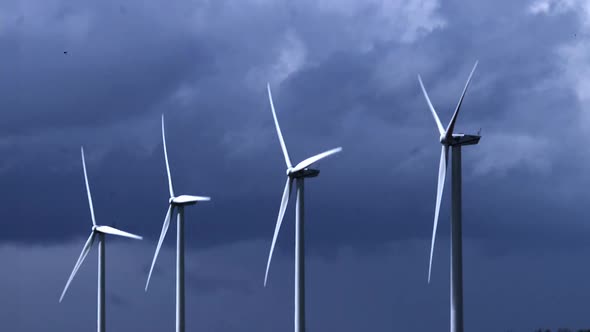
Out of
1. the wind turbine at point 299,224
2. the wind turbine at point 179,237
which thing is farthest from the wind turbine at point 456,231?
the wind turbine at point 179,237

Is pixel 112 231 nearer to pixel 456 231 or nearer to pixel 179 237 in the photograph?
pixel 179 237

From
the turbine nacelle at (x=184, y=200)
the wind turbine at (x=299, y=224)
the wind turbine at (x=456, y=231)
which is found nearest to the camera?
the wind turbine at (x=456, y=231)

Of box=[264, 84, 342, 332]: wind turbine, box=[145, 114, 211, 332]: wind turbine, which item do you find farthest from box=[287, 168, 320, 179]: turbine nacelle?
box=[145, 114, 211, 332]: wind turbine

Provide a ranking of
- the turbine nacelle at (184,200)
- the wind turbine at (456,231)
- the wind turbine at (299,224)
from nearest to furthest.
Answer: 1. the wind turbine at (456,231)
2. the wind turbine at (299,224)
3. the turbine nacelle at (184,200)

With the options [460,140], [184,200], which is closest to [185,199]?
[184,200]

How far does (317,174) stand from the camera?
352 feet

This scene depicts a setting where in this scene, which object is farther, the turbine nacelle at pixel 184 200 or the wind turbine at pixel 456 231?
the turbine nacelle at pixel 184 200

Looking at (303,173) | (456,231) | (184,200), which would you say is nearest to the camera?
(456,231)

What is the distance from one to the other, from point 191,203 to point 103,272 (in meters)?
15.9

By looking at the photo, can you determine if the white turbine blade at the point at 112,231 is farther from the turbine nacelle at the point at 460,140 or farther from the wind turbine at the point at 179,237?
the turbine nacelle at the point at 460,140

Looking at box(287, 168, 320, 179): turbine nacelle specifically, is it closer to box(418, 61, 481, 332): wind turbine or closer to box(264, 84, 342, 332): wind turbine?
box(264, 84, 342, 332): wind turbine

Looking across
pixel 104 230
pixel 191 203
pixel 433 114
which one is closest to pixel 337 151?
pixel 433 114

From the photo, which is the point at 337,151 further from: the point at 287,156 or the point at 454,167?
the point at 287,156

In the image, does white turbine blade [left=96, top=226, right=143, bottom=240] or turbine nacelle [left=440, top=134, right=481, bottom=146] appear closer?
turbine nacelle [left=440, top=134, right=481, bottom=146]
